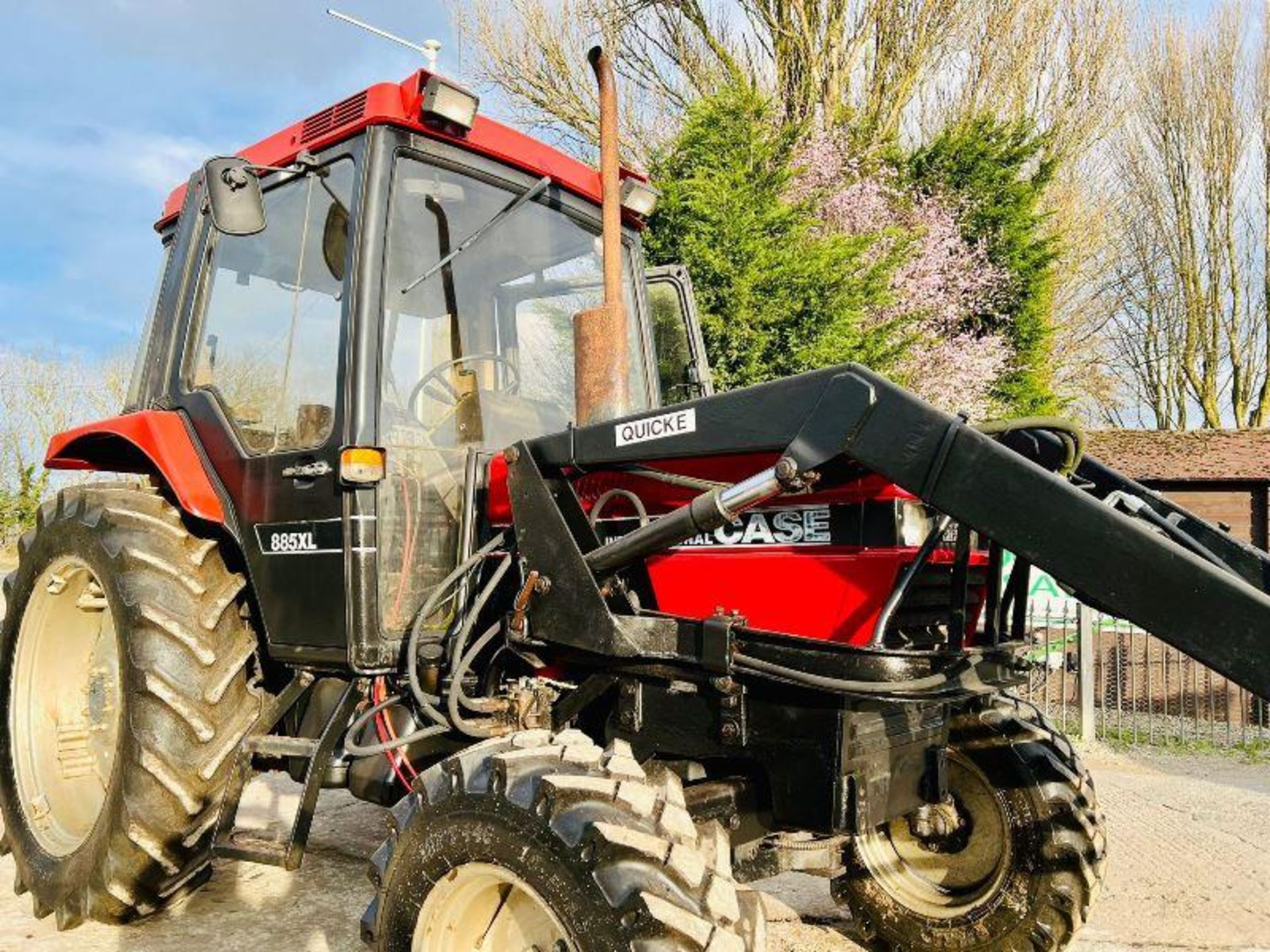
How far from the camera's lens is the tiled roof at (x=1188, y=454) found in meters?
13.3

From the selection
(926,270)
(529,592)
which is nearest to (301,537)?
(529,592)

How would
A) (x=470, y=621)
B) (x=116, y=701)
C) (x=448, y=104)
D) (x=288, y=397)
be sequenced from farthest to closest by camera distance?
(x=116, y=701), (x=288, y=397), (x=448, y=104), (x=470, y=621)

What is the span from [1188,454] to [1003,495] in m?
13.6

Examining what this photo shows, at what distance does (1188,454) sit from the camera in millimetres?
13977

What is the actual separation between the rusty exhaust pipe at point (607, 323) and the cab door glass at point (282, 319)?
0.76 meters

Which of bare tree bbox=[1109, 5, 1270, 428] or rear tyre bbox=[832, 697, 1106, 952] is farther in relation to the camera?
bare tree bbox=[1109, 5, 1270, 428]

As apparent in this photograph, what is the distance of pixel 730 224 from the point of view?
11.8 m

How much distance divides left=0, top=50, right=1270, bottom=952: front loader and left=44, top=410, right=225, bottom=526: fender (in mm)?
15

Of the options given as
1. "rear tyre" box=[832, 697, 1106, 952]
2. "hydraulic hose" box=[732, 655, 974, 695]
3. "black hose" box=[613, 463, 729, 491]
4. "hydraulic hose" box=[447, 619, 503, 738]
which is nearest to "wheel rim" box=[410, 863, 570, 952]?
"hydraulic hose" box=[447, 619, 503, 738]

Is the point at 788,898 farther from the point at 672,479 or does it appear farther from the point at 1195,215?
the point at 1195,215

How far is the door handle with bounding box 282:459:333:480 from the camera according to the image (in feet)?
10.0

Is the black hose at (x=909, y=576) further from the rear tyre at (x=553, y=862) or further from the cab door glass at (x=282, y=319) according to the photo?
the cab door glass at (x=282, y=319)

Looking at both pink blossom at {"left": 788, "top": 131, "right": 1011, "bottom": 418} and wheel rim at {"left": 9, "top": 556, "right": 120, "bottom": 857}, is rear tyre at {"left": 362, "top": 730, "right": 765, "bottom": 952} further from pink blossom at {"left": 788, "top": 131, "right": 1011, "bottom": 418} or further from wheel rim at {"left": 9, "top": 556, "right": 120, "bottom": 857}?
pink blossom at {"left": 788, "top": 131, "right": 1011, "bottom": 418}

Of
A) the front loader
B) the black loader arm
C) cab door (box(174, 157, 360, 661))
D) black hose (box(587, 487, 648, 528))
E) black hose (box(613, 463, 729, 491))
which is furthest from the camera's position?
cab door (box(174, 157, 360, 661))
